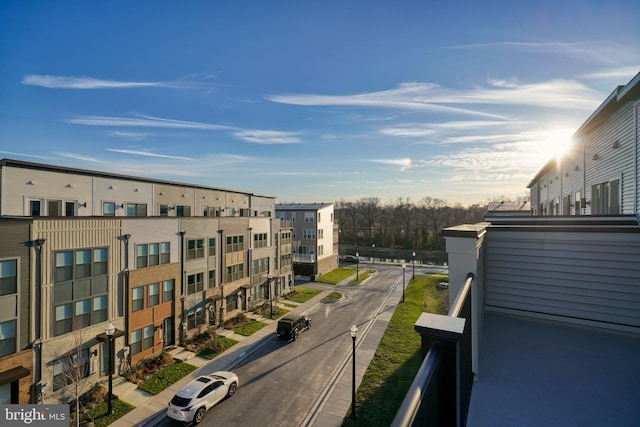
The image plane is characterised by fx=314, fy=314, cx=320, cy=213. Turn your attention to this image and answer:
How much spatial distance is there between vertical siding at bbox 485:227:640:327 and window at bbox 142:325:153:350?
674 inches

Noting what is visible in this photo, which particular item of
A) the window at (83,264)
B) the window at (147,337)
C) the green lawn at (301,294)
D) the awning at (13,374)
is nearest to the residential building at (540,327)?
the awning at (13,374)

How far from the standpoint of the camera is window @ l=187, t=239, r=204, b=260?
20094 mm

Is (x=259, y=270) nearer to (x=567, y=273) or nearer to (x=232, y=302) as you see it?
(x=232, y=302)

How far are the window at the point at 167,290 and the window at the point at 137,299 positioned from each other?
1437 mm

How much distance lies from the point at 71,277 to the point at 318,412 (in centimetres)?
1191

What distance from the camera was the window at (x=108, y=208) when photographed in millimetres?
16516

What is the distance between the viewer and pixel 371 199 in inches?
3265

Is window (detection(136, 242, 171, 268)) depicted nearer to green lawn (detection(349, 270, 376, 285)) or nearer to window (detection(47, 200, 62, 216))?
window (detection(47, 200, 62, 216))

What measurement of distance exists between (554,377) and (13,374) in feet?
53.8

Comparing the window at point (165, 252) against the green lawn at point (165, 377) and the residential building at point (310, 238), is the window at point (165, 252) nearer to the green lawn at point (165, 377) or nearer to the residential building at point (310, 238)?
the green lawn at point (165, 377)

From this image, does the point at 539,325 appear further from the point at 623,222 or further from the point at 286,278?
the point at 286,278

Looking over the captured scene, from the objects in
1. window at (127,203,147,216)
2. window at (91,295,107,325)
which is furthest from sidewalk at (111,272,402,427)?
window at (127,203,147,216)

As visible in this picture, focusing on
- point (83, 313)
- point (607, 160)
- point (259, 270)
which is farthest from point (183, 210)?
point (607, 160)

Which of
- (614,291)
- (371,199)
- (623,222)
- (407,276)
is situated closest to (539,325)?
(614,291)
